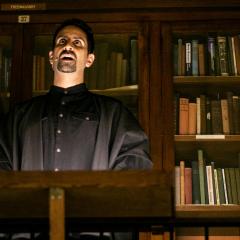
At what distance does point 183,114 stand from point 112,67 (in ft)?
1.32

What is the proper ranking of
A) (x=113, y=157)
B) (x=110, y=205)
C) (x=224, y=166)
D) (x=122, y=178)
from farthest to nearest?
(x=224, y=166) < (x=113, y=157) < (x=110, y=205) < (x=122, y=178)

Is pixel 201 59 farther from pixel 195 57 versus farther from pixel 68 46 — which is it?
pixel 68 46

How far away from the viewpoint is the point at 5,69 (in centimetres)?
261

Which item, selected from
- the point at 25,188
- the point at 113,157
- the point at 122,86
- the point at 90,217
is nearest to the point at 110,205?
the point at 90,217

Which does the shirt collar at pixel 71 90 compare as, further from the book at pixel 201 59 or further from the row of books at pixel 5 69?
the book at pixel 201 59

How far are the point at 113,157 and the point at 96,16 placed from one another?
0.86 metres

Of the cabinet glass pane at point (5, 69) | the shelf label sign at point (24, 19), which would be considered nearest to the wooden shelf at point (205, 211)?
the cabinet glass pane at point (5, 69)

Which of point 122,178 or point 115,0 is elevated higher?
point 115,0

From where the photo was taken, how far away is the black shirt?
6.77 feet

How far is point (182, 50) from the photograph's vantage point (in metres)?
2.63

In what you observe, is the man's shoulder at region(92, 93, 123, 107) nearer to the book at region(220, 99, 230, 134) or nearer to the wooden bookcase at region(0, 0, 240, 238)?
the wooden bookcase at region(0, 0, 240, 238)

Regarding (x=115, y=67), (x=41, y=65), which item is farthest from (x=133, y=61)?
(x=41, y=65)

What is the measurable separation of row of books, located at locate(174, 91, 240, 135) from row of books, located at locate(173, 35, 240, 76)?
0.12 m

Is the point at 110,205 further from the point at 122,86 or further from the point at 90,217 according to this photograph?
the point at 122,86
